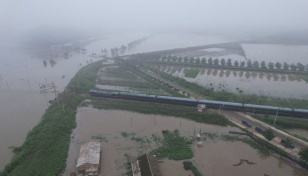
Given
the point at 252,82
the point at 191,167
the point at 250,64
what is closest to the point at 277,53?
the point at 250,64

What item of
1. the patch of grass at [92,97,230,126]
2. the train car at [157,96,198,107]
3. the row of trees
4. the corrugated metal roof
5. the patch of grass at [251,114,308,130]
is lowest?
the patch of grass at [251,114,308,130]

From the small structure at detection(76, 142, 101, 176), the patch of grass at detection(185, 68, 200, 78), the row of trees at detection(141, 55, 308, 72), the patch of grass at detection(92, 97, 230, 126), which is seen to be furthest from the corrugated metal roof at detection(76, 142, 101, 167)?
the row of trees at detection(141, 55, 308, 72)

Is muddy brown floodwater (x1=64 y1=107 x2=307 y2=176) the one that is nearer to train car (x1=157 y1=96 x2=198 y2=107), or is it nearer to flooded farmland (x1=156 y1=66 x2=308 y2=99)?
train car (x1=157 y1=96 x2=198 y2=107)

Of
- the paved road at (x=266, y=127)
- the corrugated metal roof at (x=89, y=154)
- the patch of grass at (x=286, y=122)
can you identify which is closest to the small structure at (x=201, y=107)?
the paved road at (x=266, y=127)

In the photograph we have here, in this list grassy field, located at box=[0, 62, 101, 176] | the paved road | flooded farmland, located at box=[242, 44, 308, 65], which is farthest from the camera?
flooded farmland, located at box=[242, 44, 308, 65]

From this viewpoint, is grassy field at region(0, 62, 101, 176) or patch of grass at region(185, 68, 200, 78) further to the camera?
patch of grass at region(185, 68, 200, 78)

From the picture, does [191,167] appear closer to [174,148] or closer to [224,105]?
[174,148]
